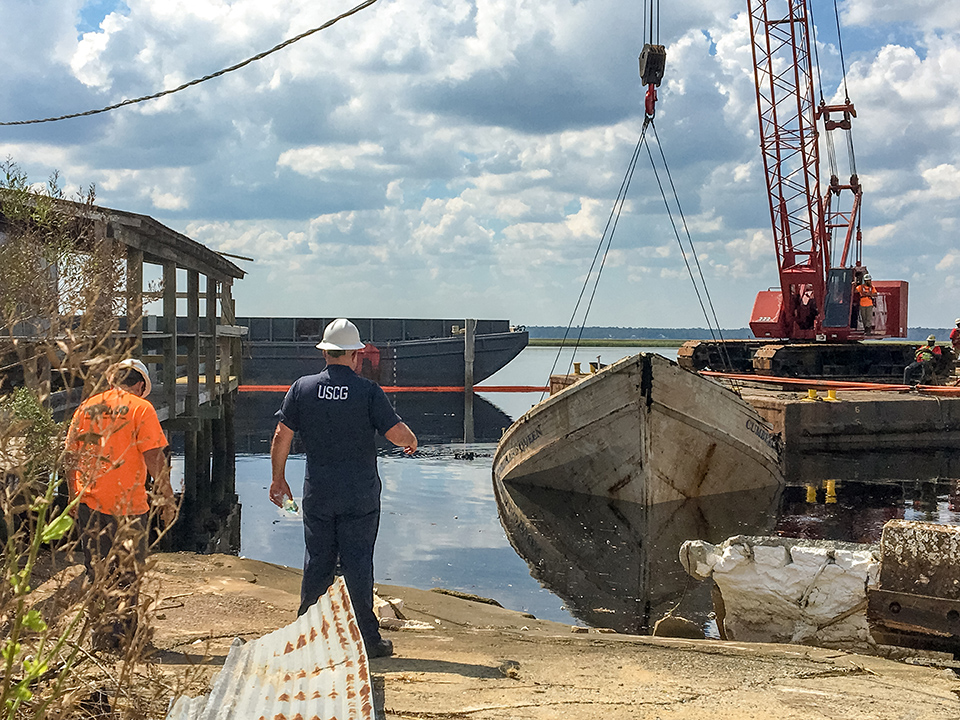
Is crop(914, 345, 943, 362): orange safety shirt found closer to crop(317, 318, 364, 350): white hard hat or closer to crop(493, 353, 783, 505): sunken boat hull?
crop(493, 353, 783, 505): sunken boat hull

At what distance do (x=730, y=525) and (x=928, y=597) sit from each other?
7437 mm

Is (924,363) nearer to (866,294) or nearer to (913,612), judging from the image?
(866,294)

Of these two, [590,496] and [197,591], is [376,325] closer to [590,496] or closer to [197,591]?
[590,496]

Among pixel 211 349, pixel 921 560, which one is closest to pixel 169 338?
pixel 211 349

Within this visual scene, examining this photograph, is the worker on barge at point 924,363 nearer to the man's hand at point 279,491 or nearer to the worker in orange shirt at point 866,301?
the worker in orange shirt at point 866,301

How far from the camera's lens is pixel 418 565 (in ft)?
33.9

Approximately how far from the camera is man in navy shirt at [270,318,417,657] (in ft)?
15.7

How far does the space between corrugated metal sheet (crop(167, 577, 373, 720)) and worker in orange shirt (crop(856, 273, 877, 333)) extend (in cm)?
2584

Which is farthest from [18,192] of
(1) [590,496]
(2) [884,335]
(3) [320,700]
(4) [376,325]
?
(4) [376,325]

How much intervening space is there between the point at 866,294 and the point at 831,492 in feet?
47.9

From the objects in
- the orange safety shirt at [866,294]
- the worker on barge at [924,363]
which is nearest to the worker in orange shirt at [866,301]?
the orange safety shirt at [866,294]

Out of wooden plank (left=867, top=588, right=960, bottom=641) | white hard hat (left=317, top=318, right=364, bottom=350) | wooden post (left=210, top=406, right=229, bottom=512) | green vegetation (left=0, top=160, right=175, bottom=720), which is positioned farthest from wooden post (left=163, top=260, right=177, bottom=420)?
wooden plank (left=867, top=588, right=960, bottom=641)

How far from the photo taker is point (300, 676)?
373 cm

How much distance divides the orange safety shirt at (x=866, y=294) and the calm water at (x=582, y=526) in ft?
31.9
